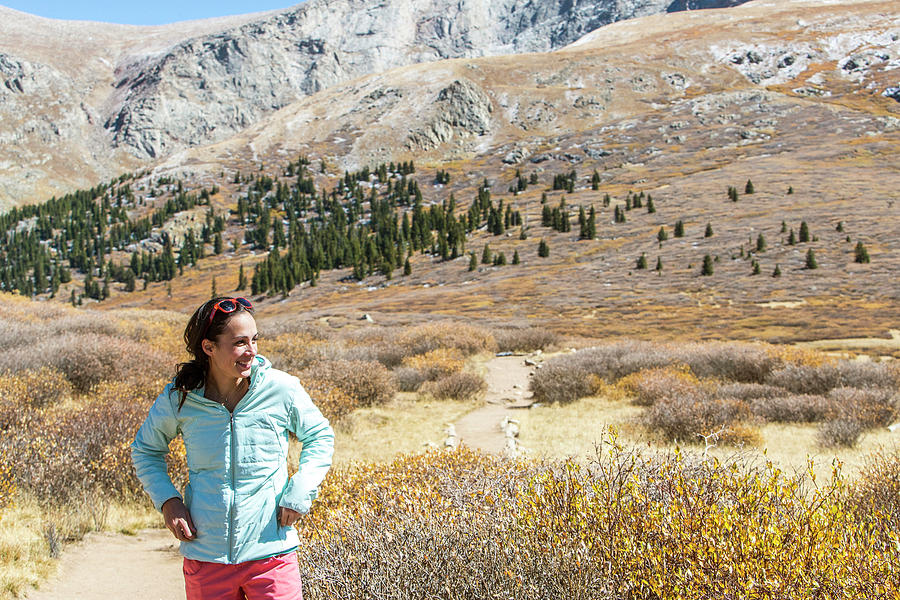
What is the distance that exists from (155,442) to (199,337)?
0.68 metres

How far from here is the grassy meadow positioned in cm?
312

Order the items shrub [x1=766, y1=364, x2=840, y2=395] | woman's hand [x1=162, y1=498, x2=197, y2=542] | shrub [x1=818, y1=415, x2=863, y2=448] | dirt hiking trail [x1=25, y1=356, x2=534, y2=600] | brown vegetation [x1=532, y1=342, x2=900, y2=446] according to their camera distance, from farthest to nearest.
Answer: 1. shrub [x1=766, y1=364, x2=840, y2=395]
2. brown vegetation [x1=532, y1=342, x2=900, y2=446]
3. shrub [x1=818, y1=415, x2=863, y2=448]
4. dirt hiking trail [x1=25, y1=356, x2=534, y2=600]
5. woman's hand [x1=162, y1=498, x2=197, y2=542]

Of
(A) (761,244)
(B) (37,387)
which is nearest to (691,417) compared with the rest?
(B) (37,387)

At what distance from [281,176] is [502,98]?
79043 millimetres

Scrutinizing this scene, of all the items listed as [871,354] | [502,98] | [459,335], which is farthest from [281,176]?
[871,354]

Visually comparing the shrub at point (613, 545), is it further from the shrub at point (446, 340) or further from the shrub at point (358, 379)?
the shrub at point (446, 340)

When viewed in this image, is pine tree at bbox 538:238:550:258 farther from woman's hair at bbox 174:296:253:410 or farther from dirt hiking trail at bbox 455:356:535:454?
woman's hair at bbox 174:296:253:410

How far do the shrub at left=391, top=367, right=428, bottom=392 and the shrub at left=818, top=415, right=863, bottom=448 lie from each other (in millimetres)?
11043

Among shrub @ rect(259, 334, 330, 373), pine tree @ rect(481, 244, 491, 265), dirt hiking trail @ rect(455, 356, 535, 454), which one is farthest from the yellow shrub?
pine tree @ rect(481, 244, 491, 265)

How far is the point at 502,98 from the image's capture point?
580ft

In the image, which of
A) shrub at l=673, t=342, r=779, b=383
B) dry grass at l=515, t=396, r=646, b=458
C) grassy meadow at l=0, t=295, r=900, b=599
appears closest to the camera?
grassy meadow at l=0, t=295, r=900, b=599

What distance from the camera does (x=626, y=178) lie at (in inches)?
4279

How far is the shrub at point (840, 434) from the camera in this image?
9.89 meters

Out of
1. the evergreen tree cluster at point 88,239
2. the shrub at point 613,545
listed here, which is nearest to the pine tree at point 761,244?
the shrub at point 613,545
